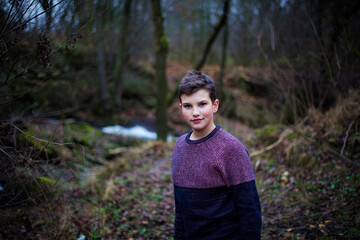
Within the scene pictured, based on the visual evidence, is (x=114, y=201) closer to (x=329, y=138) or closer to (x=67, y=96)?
(x=329, y=138)

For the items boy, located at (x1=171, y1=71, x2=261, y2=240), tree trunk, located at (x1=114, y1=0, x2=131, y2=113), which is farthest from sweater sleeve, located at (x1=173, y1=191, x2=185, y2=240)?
tree trunk, located at (x1=114, y1=0, x2=131, y2=113)

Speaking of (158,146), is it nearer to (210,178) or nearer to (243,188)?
(210,178)

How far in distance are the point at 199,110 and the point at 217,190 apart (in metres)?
0.60

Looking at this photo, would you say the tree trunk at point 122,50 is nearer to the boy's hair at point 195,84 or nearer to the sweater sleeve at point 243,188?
the boy's hair at point 195,84

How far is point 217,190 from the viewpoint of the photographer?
6.25 feet

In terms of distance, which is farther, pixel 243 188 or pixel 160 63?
pixel 160 63

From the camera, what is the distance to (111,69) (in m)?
16.1

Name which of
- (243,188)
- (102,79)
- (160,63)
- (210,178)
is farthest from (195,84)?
(102,79)

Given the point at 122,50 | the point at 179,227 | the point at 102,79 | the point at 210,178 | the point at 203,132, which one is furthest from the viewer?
the point at 102,79

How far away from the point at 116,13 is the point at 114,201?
11.8 m

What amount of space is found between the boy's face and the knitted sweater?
9 centimetres

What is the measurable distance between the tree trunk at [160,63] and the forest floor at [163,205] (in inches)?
128

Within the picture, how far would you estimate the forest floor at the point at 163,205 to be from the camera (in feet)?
11.0

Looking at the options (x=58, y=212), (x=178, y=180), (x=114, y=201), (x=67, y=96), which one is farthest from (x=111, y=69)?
(x=178, y=180)
